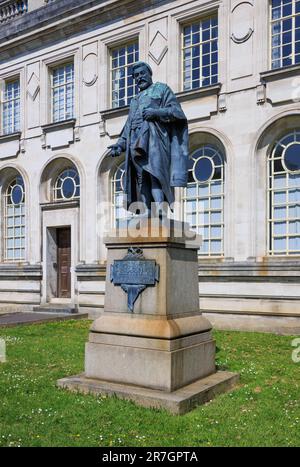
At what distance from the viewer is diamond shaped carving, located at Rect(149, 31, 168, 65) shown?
16.1 m

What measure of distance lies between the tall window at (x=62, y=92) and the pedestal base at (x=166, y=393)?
1373cm

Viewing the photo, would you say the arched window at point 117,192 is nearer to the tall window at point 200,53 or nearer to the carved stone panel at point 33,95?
the tall window at point 200,53

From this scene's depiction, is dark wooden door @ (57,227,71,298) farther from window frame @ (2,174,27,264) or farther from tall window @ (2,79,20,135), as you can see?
tall window @ (2,79,20,135)

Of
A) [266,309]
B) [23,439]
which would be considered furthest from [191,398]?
[266,309]

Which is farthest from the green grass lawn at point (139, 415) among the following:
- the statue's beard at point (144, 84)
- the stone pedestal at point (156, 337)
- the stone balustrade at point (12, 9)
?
the stone balustrade at point (12, 9)

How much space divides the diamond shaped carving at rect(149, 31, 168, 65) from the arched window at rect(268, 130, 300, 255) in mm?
4969

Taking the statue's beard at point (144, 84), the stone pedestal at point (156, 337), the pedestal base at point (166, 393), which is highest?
the statue's beard at point (144, 84)

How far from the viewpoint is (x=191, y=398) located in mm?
6160

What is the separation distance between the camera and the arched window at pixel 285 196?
13.9 metres

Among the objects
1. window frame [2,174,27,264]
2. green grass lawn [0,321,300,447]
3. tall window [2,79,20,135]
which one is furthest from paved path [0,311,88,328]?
tall window [2,79,20,135]

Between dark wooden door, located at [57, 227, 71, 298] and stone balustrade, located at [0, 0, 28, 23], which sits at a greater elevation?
stone balustrade, located at [0, 0, 28, 23]

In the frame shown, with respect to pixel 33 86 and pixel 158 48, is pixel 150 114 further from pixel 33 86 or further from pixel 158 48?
pixel 33 86
